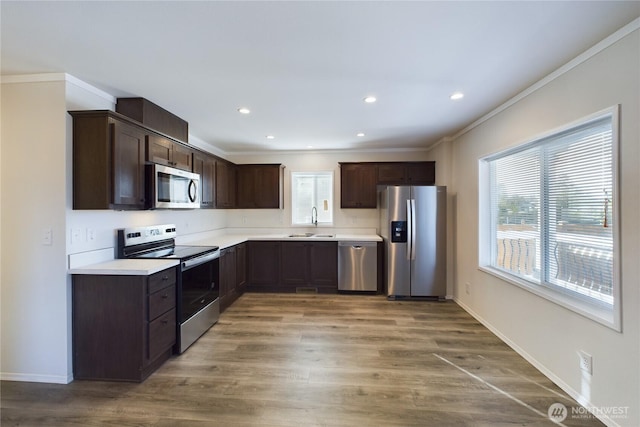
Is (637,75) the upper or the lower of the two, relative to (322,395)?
upper

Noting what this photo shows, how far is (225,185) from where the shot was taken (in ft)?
15.5

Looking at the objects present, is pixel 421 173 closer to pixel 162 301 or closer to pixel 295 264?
pixel 295 264

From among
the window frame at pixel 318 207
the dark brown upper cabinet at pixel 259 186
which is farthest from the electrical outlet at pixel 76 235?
the window frame at pixel 318 207

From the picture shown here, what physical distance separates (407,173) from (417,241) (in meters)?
1.30

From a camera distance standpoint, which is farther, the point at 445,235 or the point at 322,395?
the point at 445,235

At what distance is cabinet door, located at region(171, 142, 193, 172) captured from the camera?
316 cm

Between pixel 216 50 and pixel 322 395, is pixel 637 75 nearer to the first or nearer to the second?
pixel 216 50

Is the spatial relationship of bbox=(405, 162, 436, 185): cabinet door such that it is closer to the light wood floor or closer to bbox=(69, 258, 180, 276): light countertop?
the light wood floor

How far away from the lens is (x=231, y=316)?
3691 mm

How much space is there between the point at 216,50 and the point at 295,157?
3504mm

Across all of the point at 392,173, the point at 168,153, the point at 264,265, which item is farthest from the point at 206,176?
the point at 392,173

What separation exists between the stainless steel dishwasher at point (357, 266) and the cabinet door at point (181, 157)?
2518 mm

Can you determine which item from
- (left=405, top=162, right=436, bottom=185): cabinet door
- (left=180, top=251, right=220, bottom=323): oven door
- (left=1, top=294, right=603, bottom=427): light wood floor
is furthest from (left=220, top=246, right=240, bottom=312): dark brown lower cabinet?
(left=405, top=162, right=436, bottom=185): cabinet door

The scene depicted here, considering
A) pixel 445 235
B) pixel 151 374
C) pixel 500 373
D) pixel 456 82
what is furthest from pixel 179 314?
pixel 445 235
